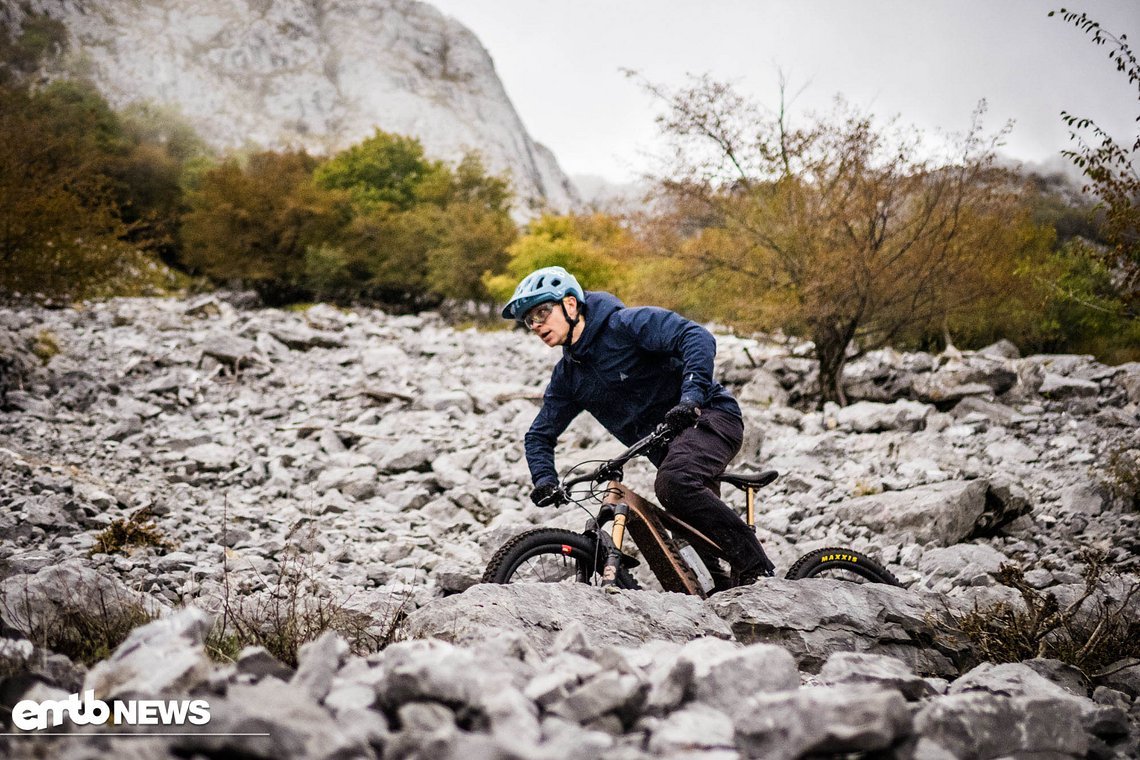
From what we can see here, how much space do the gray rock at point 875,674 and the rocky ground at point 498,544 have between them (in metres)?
0.01

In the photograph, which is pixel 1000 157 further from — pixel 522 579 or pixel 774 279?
pixel 522 579

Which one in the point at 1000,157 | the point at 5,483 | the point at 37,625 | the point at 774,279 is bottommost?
the point at 5,483

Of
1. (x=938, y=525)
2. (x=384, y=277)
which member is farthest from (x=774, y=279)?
(x=384, y=277)

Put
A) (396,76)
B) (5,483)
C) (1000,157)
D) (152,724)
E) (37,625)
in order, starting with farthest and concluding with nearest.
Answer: (396,76), (1000,157), (5,483), (37,625), (152,724)

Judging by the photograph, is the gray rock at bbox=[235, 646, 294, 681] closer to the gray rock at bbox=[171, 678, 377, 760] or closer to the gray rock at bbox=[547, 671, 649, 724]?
the gray rock at bbox=[171, 678, 377, 760]

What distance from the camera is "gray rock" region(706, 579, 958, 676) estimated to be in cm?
399

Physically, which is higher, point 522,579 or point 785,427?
point 785,427

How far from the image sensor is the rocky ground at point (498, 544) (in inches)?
82.9

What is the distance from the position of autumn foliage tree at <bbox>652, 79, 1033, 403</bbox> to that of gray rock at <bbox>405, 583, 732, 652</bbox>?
10.1 m

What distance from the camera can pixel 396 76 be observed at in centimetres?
13888

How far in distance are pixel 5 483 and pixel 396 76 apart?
489ft

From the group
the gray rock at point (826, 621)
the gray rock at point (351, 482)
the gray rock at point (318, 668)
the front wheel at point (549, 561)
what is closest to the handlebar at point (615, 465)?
the front wheel at point (549, 561)

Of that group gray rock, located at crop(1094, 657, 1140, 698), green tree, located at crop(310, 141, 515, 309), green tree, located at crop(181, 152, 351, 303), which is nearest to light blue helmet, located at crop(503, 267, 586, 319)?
gray rock, located at crop(1094, 657, 1140, 698)

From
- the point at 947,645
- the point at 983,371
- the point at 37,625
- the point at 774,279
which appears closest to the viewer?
the point at 37,625
